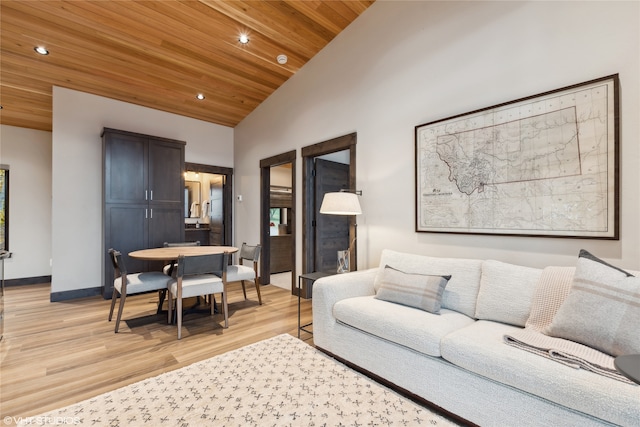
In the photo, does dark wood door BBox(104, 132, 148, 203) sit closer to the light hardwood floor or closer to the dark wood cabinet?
the dark wood cabinet

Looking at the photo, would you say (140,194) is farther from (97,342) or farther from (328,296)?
(328,296)

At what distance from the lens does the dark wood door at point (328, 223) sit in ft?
14.0

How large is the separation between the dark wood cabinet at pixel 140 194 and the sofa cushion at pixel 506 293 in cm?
430

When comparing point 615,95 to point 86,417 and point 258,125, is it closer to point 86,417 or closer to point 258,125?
point 86,417

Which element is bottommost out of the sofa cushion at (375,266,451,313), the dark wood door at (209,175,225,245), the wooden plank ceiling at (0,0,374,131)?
the sofa cushion at (375,266,451,313)

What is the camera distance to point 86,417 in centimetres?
168

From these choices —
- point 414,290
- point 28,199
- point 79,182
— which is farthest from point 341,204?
point 28,199

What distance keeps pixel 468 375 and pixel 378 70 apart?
299 cm

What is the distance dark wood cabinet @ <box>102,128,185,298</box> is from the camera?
13.4 ft

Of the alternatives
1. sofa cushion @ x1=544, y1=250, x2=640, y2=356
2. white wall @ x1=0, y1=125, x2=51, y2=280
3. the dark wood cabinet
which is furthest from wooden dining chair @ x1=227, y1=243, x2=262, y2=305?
white wall @ x1=0, y1=125, x2=51, y2=280

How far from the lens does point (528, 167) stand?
2.17 meters

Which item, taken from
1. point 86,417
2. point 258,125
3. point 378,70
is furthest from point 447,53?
point 86,417

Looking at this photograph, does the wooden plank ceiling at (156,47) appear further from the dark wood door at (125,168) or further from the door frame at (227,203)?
the door frame at (227,203)

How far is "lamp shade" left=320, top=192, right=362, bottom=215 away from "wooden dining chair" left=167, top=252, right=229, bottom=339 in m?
1.18
